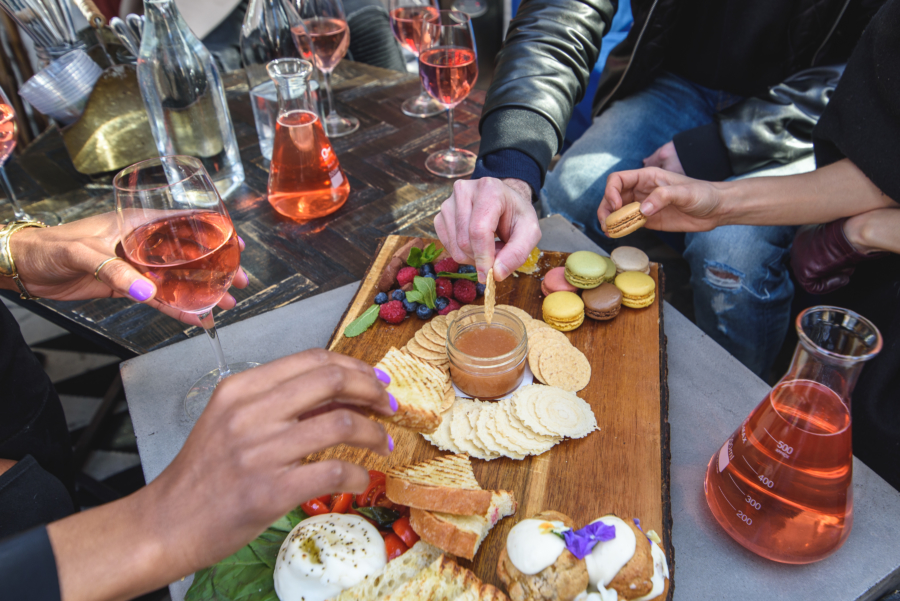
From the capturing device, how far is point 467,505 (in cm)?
102

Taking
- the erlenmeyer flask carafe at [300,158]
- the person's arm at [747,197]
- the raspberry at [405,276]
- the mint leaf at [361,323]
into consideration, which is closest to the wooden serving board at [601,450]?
the mint leaf at [361,323]

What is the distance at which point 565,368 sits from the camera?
143cm

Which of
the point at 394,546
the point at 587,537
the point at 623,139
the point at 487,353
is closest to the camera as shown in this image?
the point at 587,537

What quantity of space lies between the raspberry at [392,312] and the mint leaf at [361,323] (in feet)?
0.07

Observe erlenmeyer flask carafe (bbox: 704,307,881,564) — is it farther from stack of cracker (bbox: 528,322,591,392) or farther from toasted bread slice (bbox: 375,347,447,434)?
toasted bread slice (bbox: 375,347,447,434)

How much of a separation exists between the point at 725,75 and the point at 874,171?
3.06ft

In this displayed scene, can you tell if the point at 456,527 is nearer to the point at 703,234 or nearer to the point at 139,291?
the point at 139,291

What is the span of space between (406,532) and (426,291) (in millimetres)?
703

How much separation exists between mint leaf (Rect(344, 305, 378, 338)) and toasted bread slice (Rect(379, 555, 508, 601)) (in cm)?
72

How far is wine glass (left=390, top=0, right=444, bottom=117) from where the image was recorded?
219 centimetres

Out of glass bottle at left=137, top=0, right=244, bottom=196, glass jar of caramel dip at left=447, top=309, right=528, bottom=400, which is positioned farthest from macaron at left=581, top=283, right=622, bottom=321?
glass bottle at left=137, top=0, right=244, bottom=196

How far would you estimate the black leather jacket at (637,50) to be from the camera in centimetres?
192

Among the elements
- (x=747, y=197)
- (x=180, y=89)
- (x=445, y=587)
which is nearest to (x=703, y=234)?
(x=747, y=197)

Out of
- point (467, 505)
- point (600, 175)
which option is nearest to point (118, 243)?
point (467, 505)
